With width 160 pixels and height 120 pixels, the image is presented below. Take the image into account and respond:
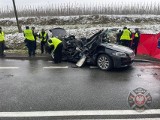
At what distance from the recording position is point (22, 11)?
1259 inches

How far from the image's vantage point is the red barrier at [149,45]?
1080 centimetres

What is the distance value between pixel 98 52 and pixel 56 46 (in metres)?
1.99

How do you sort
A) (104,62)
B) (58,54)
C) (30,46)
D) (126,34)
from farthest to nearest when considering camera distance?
1. (126,34)
2. (30,46)
3. (58,54)
4. (104,62)

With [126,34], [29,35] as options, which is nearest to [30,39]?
[29,35]

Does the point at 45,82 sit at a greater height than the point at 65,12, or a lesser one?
lesser

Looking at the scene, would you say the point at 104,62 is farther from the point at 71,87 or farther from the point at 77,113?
the point at 77,113

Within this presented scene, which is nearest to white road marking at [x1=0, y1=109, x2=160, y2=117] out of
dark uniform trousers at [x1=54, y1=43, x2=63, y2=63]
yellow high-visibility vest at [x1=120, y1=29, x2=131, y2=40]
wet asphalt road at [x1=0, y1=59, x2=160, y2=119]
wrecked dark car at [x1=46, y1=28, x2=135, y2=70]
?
wet asphalt road at [x1=0, y1=59, x2=160, y2=119]

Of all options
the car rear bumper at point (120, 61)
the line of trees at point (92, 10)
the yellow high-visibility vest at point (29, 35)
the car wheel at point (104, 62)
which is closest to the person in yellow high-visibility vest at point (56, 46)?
the yellow high-visibility vest at point (29, 35)

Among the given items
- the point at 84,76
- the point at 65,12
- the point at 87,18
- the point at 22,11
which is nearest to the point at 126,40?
the point at 84,76

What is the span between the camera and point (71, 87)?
6.23 metres

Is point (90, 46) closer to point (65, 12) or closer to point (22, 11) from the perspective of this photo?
point (65, 12)

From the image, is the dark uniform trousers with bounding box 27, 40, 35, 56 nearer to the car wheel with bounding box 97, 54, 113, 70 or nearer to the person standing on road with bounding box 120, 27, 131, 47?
the car wheel with bounding box 97, 54, 113, 70

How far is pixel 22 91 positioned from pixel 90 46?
153 inches

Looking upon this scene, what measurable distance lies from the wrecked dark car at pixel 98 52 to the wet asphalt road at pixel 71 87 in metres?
0.32
